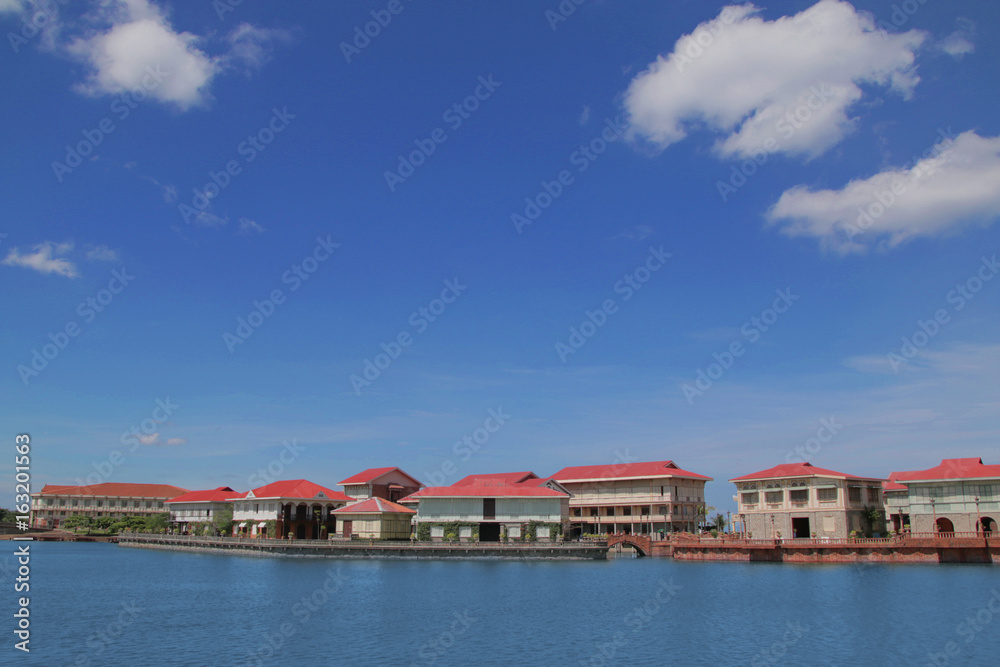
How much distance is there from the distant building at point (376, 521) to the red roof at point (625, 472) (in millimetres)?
22191

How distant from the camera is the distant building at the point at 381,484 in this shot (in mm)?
93875

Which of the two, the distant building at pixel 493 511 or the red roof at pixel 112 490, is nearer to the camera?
the distant building at pixel 493 511

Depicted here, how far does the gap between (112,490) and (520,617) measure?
122135 mm

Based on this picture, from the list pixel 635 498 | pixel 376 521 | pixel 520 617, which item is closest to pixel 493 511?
pixel 376 521

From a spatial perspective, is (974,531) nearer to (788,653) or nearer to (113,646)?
(788,653)

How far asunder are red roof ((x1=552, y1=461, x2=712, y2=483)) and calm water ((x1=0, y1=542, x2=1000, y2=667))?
3142cm

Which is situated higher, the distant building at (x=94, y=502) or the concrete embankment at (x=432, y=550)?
the distant building at (x=94, y=502)

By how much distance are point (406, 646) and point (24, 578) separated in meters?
33.7

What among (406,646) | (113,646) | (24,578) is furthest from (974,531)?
(24,578)

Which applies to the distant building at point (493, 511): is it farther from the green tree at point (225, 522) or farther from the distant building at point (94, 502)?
the distant building at point (94, 502)

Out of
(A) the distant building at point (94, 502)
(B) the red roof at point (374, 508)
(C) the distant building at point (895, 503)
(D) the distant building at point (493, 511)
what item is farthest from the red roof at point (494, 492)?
(A) the distant building at point (94, 502)

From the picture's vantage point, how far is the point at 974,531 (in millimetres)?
59875

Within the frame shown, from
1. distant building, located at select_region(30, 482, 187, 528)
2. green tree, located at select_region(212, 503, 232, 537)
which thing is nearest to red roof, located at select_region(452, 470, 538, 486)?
green tree, located at select_region(212, 503, 232, 537)

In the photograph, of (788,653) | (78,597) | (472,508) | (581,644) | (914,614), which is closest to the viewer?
(788,653)
